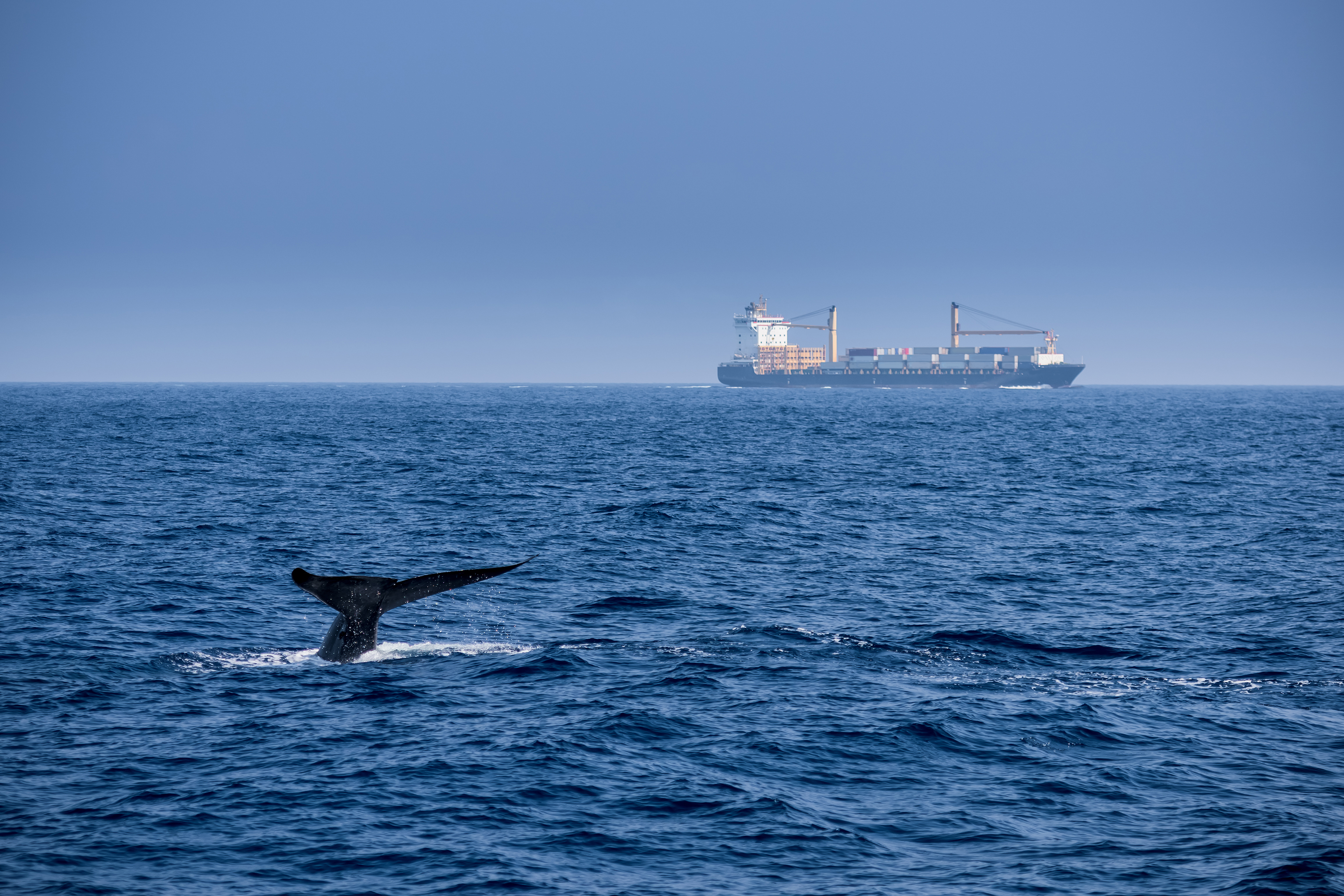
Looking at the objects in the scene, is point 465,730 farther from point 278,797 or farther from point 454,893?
A: point 454,893

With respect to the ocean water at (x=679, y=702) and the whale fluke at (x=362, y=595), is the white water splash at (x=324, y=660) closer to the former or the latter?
the ocean water at (x=679, y=702)

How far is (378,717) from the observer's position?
655 inches

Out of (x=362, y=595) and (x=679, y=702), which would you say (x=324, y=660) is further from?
(x=679, y=702)

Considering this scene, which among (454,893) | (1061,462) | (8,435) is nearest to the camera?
(454,893)

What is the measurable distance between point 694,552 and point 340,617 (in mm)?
14638

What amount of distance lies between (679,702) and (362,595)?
5.20 meters

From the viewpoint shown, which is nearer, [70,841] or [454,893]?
[454,893]

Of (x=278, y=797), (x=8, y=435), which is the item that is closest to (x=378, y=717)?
(x=278, y=797)

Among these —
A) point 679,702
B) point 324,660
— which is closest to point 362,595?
point 324,660

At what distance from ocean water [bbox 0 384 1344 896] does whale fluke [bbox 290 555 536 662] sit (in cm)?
39

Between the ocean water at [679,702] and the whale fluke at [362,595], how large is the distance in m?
0.39

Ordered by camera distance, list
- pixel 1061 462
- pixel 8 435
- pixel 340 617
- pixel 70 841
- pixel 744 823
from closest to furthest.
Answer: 1. pixel 70 841
2. pixel 744 823
3. pixel 340 617
4. pixel 1061 462
5. pixel 8 435

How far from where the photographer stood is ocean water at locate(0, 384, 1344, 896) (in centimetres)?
1220

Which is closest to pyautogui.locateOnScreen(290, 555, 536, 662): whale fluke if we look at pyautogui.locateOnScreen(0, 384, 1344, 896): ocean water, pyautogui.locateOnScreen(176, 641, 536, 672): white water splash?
pyautogui.locateOnScreen(176, 641, 536, 672): white water splash
